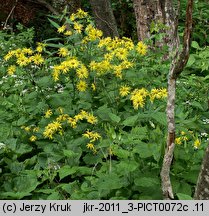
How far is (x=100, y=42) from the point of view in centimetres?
407

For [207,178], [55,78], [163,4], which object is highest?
[163,4]

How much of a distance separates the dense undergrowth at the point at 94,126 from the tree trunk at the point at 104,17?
2.77m

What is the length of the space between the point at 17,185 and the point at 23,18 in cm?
654

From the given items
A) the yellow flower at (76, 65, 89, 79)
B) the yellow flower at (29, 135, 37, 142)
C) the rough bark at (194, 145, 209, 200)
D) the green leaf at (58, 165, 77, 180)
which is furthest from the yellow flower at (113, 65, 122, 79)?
the rough bark at (194, 145, 209, 200)

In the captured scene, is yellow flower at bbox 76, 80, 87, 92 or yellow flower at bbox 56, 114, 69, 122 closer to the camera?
yellow flower at bbox 56, 114, 69, 122

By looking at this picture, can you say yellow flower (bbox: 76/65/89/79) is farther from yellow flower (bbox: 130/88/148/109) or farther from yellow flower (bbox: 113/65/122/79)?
yellow flower (bbox: 130/88/148/109)

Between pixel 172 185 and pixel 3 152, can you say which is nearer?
pixel 172 185

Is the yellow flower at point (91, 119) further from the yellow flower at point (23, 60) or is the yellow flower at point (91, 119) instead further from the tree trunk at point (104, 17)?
the tree trunk at point (104, 17)

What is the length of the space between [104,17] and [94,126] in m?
4.15

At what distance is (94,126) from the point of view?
3549 millimetres

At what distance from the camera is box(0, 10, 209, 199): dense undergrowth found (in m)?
2.72

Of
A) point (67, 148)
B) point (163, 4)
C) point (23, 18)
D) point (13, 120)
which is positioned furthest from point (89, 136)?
point (23, 18)

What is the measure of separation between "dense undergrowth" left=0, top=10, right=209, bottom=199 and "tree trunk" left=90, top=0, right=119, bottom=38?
109 inches

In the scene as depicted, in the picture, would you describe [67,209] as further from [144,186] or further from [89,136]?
[89,136]
